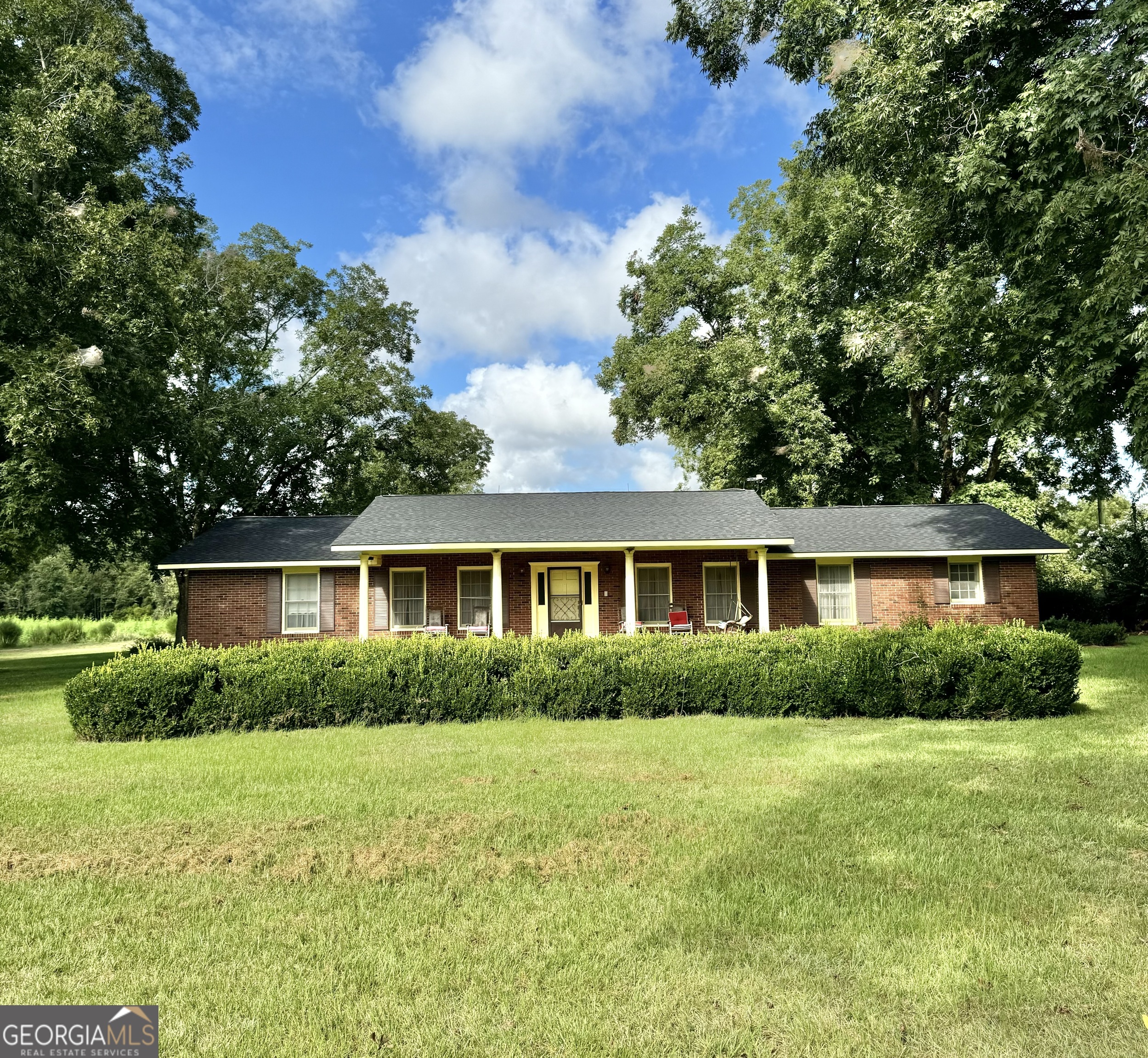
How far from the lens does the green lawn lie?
3459 millimetres

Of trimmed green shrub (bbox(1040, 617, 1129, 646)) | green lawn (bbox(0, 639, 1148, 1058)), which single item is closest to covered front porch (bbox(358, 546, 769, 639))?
trimmed green shrub (bbox(1040, 617, 1129, 646))

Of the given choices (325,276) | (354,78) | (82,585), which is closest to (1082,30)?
(354,78)

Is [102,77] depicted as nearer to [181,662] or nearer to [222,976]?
→ [181,662]

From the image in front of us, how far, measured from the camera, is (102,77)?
2162 cm

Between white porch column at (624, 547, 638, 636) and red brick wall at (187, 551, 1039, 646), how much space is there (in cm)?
178

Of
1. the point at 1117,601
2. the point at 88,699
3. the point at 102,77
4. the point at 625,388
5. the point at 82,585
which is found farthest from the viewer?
the point at 82,585

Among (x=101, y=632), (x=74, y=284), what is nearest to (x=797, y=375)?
(x=74, y=284)

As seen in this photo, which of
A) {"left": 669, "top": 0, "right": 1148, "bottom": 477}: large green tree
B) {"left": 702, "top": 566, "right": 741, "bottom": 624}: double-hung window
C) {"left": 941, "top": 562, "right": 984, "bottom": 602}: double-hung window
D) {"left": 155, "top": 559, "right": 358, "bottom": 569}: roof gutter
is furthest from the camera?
{"left": 941, "top": 562, "right": 984, "bottom": 602}: double-hung window

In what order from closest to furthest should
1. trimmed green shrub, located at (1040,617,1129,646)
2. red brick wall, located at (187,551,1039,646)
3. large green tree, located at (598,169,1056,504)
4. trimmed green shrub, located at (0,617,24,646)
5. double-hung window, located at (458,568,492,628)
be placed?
1. red brick wall, located at (187,551,1039,646)
2. double-hung window, located at (458,568,492,628)
3. trimmed green shrub, located at (1040,617,1129,646)
4. large green tree, located at (598,169,1056,504)
5. trimmed green shrub, located at (0,617,24,646)

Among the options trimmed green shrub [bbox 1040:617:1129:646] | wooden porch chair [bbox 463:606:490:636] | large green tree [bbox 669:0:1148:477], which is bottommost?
trimmed green shrub [bbox 1040:617:1129:646]

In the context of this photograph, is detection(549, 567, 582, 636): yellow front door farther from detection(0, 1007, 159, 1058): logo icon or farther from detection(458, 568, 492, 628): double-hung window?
detection(0, 1007, 159, 1058): logo icon

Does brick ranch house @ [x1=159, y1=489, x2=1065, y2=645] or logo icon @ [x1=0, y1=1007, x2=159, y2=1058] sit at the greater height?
brick ranch house @ [x1=159, y1=489, x2=1065, y2=645]

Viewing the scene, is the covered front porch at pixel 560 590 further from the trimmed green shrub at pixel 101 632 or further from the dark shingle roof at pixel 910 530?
the trimmed green shrub at pixel 101 632

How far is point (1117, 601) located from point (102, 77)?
3520cm
